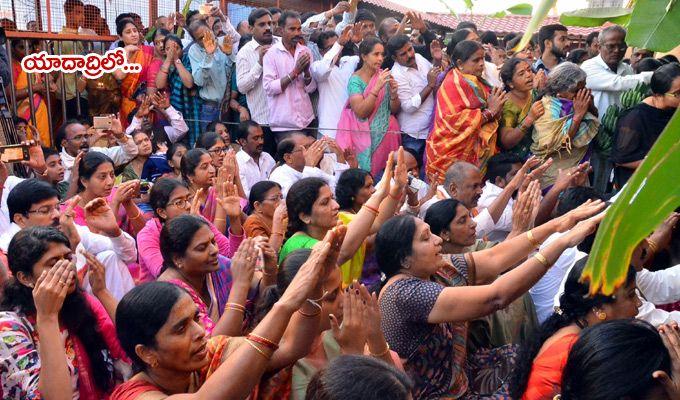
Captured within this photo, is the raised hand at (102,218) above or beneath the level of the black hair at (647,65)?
beneath

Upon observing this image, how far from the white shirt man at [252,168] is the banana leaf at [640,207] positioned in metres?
5.39

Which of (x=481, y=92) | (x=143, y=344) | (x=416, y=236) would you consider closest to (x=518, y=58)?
(x=481, y=92)

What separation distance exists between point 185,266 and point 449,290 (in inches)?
46.6

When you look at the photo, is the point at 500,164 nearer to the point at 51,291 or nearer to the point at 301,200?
the point at 301,200

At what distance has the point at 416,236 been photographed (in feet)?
9.77

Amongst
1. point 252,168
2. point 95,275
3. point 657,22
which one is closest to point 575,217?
point 95,275

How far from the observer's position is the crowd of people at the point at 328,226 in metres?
2.26

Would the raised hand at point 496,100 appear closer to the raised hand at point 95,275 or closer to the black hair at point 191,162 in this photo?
the black hair at point 191,162

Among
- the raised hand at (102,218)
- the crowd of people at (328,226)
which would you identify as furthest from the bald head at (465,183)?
the raised hand at (102,218)

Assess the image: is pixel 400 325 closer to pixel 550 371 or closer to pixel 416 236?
pixel 416 236

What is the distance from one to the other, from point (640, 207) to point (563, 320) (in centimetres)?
224

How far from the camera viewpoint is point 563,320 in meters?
2.67

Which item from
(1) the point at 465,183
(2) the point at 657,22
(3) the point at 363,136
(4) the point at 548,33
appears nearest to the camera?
(2) the point at 657,22

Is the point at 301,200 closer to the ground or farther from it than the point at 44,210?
farther from it
